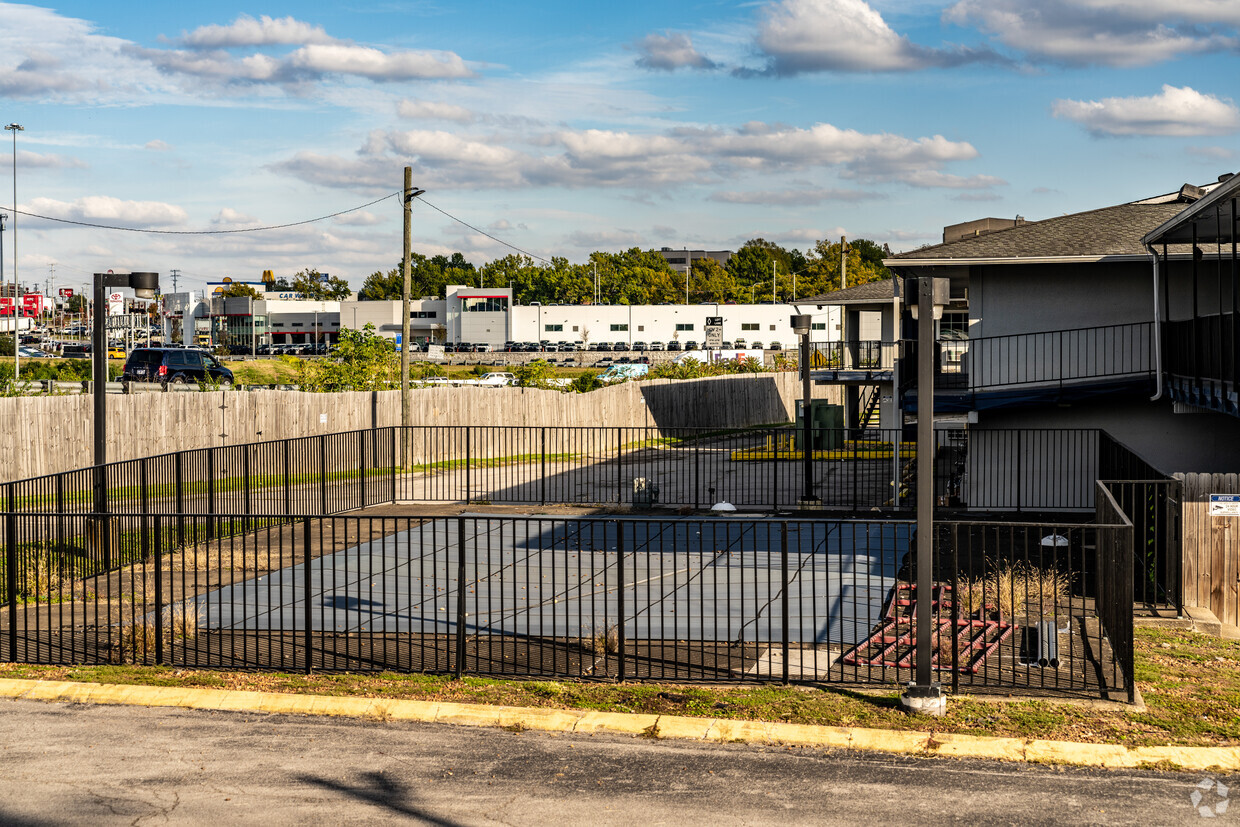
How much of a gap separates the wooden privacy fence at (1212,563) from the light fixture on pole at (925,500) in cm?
602

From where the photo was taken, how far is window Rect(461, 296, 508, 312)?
438ft

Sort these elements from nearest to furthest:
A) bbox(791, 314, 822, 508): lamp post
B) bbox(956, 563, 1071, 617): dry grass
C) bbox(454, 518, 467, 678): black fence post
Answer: bbox(454, 518, 467, 678): black fence post < bbox(956, 563, 1071, 617): dry grass < bbox(791, 314, 822, 508): lamp post

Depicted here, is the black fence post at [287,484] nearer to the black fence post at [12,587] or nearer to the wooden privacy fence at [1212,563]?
A: the black fence post at [12,587]

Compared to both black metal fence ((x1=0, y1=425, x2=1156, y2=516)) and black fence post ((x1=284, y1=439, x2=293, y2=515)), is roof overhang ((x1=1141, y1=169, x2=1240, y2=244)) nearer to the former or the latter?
black metal fence ((x1=0, y1=425, x2=1156, y2=516))

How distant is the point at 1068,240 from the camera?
22.7 meters

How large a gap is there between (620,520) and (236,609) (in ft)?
17.5

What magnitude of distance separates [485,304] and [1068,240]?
115 metres

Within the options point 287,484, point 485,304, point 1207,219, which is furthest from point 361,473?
point 485,304

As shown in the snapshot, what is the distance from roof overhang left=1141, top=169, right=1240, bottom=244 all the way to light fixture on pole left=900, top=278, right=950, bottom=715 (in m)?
5.63

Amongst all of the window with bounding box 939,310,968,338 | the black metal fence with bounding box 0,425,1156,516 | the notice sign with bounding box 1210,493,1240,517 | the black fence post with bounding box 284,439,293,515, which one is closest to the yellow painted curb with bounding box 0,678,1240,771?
the black metal fence with bounding box 0,425,1156,516

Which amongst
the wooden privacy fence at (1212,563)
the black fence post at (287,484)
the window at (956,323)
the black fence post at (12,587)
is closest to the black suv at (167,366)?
the black fence post at (287,484)

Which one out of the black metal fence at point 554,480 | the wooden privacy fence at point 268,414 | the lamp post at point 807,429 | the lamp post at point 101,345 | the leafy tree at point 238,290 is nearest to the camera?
the lamp post at point 101,345

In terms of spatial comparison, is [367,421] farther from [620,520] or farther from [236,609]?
[620,520]

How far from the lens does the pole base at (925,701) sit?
28.9ft
